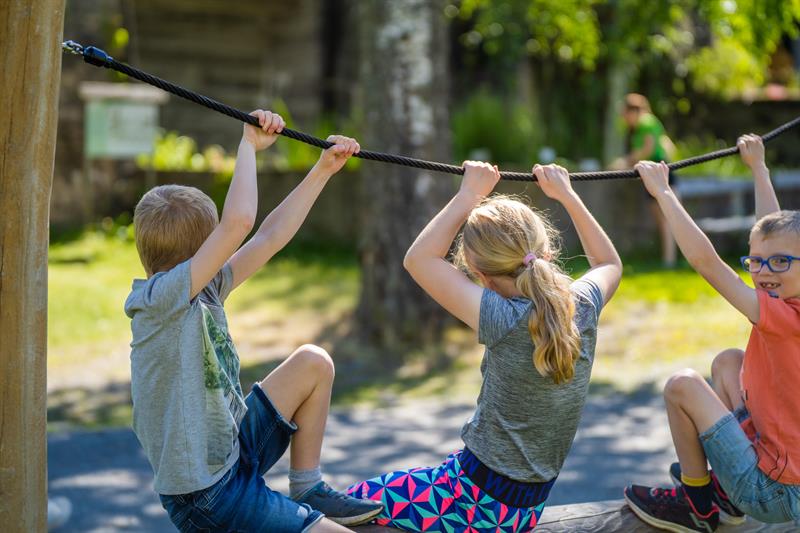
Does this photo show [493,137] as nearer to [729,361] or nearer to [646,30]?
[646,30]

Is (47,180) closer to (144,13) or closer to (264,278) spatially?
(264,278)

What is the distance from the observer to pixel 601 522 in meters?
3.32

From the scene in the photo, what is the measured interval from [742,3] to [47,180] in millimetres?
7094

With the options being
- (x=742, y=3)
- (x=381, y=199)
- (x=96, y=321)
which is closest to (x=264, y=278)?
(x=96, y=321)

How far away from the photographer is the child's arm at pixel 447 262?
2947mm

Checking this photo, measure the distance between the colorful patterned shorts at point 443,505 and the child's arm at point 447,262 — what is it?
44 cm

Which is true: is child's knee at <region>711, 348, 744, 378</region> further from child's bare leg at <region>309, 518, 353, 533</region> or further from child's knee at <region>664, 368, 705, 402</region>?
child's bare leg at <region>309, 518, 353, 533</region>

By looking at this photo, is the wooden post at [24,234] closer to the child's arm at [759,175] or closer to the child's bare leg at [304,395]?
the child's bare leg at [304,395]

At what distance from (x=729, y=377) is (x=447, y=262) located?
3.28 ft

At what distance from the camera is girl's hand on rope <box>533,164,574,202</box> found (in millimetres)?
3182

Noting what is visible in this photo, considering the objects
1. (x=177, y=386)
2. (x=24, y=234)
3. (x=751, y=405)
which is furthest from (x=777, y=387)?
(x=24, y=234)

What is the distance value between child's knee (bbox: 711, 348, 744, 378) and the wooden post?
78.2 inches

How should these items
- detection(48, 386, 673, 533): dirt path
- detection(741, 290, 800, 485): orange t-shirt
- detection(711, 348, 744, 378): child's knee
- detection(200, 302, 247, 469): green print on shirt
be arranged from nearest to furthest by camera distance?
detection(200, 302, 247, 469): green print on shirt
detection(741, 290, 800, 485): orange t-shirt
detection(711, 348, 744, 378): child's knee
detection(48, 386, 673, 533): dirt path

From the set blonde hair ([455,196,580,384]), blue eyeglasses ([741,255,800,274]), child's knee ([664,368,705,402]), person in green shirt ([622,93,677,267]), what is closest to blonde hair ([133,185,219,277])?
blonde hair ([455,196,580,384])
